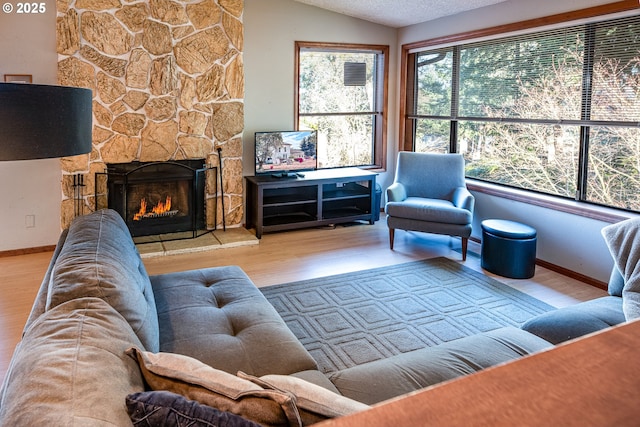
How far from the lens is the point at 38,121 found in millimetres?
1178

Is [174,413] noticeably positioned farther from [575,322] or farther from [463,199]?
[463,199]

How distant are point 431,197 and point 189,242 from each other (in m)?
2.53

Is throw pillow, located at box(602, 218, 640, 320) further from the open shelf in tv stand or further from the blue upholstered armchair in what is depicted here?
the open shelf in tv stand

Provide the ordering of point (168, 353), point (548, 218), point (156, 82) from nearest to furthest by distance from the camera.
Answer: point (168, 353)
point (548, 218)
point (156, 82)

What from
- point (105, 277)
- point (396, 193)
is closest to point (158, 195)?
point (396, 193)

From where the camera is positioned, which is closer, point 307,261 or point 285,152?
point 307,261

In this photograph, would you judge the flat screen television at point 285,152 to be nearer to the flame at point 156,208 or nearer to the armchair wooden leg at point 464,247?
the flame at point 156,208

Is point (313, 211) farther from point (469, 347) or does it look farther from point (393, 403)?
point (393, 403)

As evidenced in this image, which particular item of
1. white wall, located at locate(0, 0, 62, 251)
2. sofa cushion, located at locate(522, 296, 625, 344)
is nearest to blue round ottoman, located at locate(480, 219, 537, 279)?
sofa cushion, located at locate(522, 296, 625, 344)

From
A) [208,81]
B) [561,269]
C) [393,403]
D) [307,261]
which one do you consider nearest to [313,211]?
[307,261]

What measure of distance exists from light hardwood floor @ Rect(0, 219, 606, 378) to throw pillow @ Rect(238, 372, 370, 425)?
2.51 m

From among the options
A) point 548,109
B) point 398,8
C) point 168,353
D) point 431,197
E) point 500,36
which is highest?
point 398,8

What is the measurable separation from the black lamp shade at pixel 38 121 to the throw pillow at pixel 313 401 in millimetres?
738

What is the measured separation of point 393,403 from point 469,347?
1.83 meters
